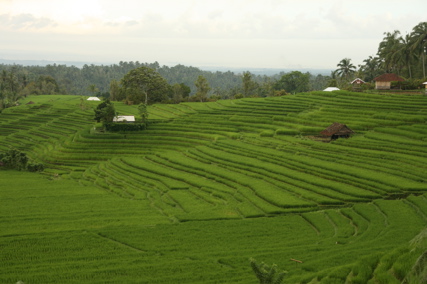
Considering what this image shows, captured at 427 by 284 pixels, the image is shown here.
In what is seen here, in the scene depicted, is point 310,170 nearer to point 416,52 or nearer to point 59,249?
point 59,249

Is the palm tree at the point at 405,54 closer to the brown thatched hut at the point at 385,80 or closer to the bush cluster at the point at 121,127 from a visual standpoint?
the brown thatched hut at the point at 385,80

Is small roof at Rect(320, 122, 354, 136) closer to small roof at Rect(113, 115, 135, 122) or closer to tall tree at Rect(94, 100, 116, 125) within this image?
small roof at Rect(113, 115, 135, 122)

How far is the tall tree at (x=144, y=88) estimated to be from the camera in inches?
2955

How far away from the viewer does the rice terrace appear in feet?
63.9

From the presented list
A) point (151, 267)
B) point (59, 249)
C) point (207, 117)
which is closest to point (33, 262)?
point (59, 249)

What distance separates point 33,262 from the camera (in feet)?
68.6

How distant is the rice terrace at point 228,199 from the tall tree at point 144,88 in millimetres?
17279

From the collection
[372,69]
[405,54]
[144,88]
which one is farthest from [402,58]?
[144,88]

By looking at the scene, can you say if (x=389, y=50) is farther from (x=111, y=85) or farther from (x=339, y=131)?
(x=111, y=85)

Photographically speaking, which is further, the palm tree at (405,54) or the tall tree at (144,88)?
the tall tree at (144,88)

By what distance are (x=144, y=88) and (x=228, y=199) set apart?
4882cm

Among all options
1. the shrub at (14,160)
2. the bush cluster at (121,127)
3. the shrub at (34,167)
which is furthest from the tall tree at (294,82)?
the shrub at (14,160)

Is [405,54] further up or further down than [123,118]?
further up

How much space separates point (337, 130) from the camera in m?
44.8
